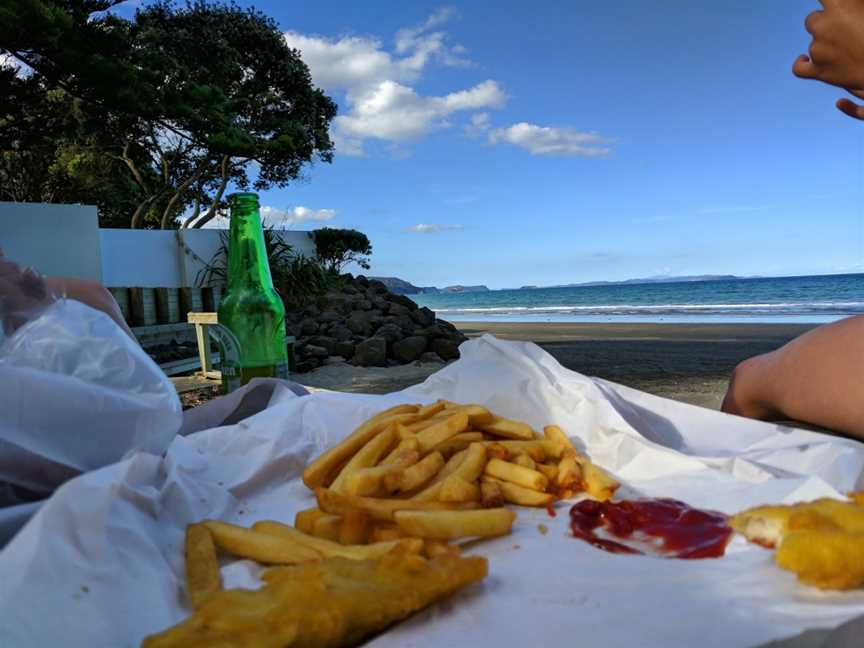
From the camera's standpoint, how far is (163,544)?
3.85ft

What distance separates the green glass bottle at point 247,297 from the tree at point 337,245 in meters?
11.7

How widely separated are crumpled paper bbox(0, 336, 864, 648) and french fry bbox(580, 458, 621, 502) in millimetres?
97

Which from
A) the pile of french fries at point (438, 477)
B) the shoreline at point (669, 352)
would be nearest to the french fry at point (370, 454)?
the pile of french fries at point (438, 477)

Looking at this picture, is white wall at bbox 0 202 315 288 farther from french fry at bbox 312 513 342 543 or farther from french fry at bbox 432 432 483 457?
french fry at bbox 312 513 342 543

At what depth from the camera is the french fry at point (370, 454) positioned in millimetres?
1418

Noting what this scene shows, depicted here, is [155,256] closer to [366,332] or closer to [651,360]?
[366,332]

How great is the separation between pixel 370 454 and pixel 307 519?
299 mm

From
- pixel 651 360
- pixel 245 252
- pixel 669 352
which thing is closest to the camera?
pixel 245 252

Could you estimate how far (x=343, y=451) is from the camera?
5.11 ft

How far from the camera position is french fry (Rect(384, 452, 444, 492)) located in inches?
52.8

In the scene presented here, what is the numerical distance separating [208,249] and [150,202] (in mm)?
7323

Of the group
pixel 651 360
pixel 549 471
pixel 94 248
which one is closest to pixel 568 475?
pixel 549 471

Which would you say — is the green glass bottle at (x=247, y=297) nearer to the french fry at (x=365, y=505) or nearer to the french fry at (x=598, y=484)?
the french fry at (x=365, y=505)

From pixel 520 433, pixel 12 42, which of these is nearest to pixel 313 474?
pixel 520 433
